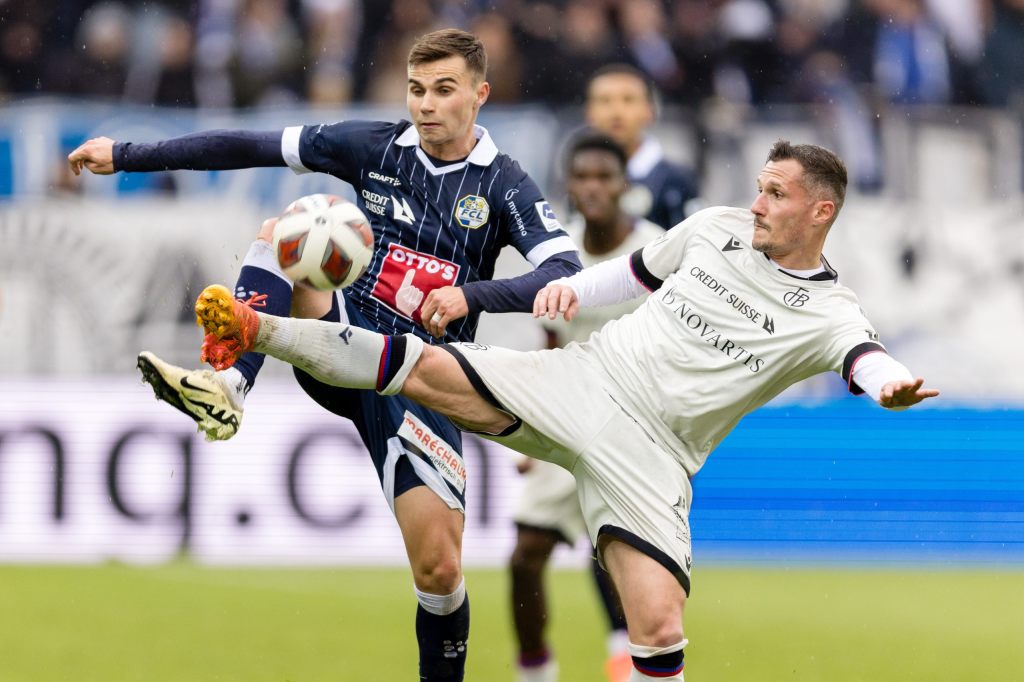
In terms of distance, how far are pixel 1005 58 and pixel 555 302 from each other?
784 cm

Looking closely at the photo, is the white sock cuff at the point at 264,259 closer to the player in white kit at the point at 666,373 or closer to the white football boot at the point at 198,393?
the white football boot at the point at 198,393

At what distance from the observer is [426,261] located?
548 centimetres

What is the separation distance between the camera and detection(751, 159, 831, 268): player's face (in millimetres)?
5137

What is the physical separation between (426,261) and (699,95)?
629 centimetres

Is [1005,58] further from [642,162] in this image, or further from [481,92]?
[481,92]

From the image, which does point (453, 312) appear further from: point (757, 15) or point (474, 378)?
point (757, 15)

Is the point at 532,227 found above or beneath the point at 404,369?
above

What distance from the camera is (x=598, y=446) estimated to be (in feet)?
16.7

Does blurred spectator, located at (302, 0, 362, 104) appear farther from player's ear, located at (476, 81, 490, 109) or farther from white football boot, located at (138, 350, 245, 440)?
white football boot, located at (138, 350, 245, 440)

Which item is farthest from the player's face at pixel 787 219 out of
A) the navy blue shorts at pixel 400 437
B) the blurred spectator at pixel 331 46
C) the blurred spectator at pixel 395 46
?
the blurred spectator at pixel 331 46

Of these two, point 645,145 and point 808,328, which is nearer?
point 808,328

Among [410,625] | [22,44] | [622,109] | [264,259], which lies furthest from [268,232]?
[22,44]

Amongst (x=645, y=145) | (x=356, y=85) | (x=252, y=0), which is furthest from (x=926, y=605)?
(x=252, y=0)

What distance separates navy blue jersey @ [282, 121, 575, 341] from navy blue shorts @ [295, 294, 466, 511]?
0.18m
